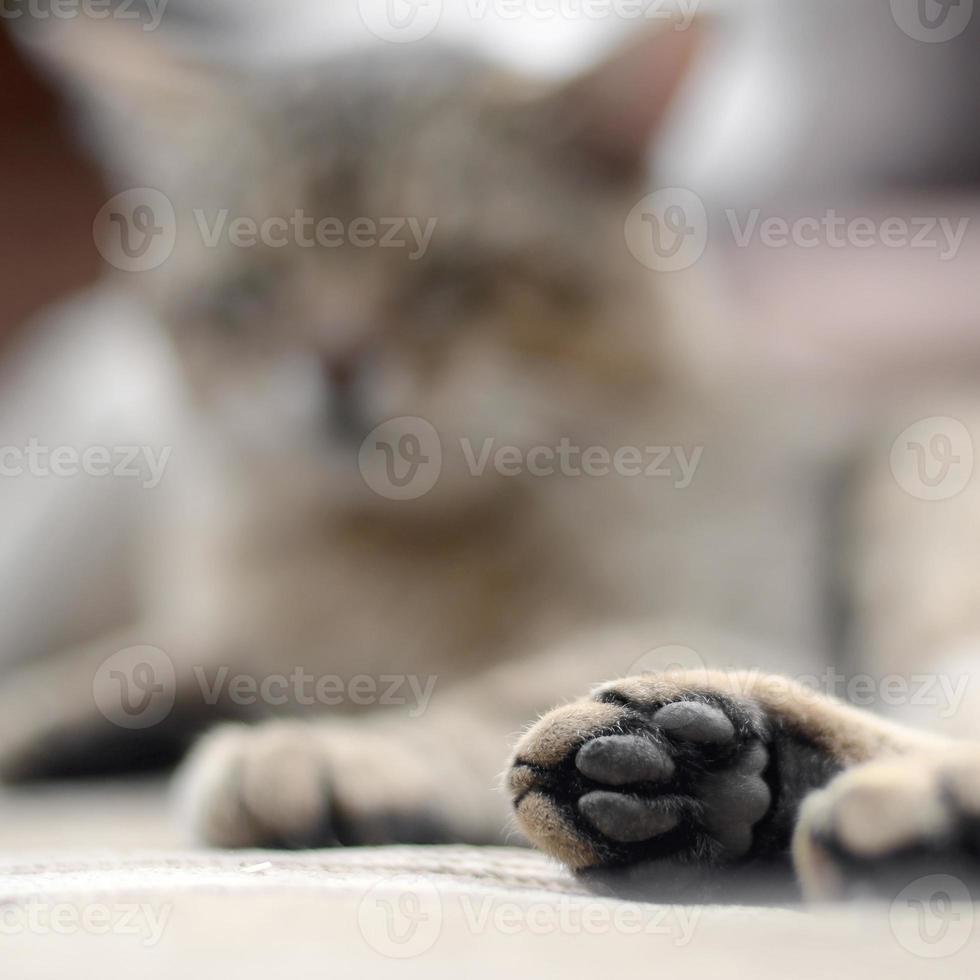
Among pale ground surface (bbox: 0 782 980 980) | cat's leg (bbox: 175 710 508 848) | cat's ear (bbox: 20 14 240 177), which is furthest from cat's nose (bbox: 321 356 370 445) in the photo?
pale ground surface (bbox: 0 782 980 980)

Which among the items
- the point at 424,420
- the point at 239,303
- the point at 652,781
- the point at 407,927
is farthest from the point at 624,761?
the point at 239,303

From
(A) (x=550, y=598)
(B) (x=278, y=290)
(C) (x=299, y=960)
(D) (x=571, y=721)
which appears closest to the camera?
(C) (x=299, y=960)

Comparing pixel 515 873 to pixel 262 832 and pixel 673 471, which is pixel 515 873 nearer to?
pixel 262 832

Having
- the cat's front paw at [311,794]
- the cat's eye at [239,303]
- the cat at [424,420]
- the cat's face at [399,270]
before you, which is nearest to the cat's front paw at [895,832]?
the cat's front paw at [311,794]

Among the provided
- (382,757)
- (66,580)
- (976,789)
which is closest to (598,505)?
(382,757)

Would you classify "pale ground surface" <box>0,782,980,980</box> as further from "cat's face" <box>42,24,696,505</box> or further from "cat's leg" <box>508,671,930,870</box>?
"cat's face" <box>42,24,696,505</box>
